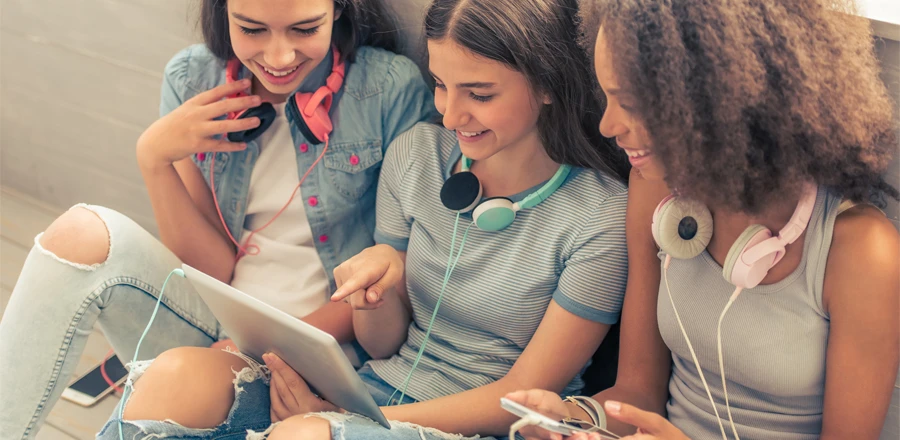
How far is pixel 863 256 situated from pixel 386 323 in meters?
0.76

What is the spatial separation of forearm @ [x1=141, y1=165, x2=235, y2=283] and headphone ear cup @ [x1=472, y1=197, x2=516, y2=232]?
0.59 m

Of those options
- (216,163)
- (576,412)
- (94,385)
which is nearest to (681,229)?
(576,412)

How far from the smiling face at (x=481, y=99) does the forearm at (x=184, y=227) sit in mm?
603

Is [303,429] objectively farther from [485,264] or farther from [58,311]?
[58,311]

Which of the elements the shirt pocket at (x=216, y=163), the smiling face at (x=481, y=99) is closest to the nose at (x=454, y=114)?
the smiling face at (x=481, y=99)

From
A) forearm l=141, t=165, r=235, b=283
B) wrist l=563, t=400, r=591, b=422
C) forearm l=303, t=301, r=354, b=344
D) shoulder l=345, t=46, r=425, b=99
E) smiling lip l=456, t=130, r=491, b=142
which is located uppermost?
shoulder l=345, t=46, r=425, b=99

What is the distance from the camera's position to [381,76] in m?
1.55

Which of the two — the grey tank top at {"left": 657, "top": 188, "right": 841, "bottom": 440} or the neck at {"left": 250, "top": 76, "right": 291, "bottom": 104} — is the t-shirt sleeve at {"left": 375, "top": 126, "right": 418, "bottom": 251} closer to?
the neck at {"left": 250, "top": 76, "right": 291, "bottom": 104}

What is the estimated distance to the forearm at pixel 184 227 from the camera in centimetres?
155

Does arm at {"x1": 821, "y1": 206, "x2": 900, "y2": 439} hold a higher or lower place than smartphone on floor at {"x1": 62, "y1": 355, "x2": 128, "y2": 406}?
higher

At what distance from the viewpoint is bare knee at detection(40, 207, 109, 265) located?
1.36 metres

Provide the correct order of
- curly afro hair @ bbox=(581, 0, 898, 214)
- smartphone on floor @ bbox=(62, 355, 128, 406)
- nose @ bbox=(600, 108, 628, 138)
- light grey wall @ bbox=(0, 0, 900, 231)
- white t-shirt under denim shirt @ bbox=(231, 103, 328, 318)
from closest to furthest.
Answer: curly afro hair @ bbox=(581, 0, 898, 214), nose @ bbox=(600, 108, 628, 138), white t-shirt under denim shirt @ bbox=(231, 103, 328, 318), smartphone on floor @ bbox=(62, 355, 128, 406), light grey wall @ bbox=(0, 0, 900, 231)

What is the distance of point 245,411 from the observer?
1284 mm

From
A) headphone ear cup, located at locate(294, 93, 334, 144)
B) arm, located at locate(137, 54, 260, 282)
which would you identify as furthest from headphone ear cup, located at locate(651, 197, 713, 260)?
arm, located at locate(137, 54, 260, 282)
